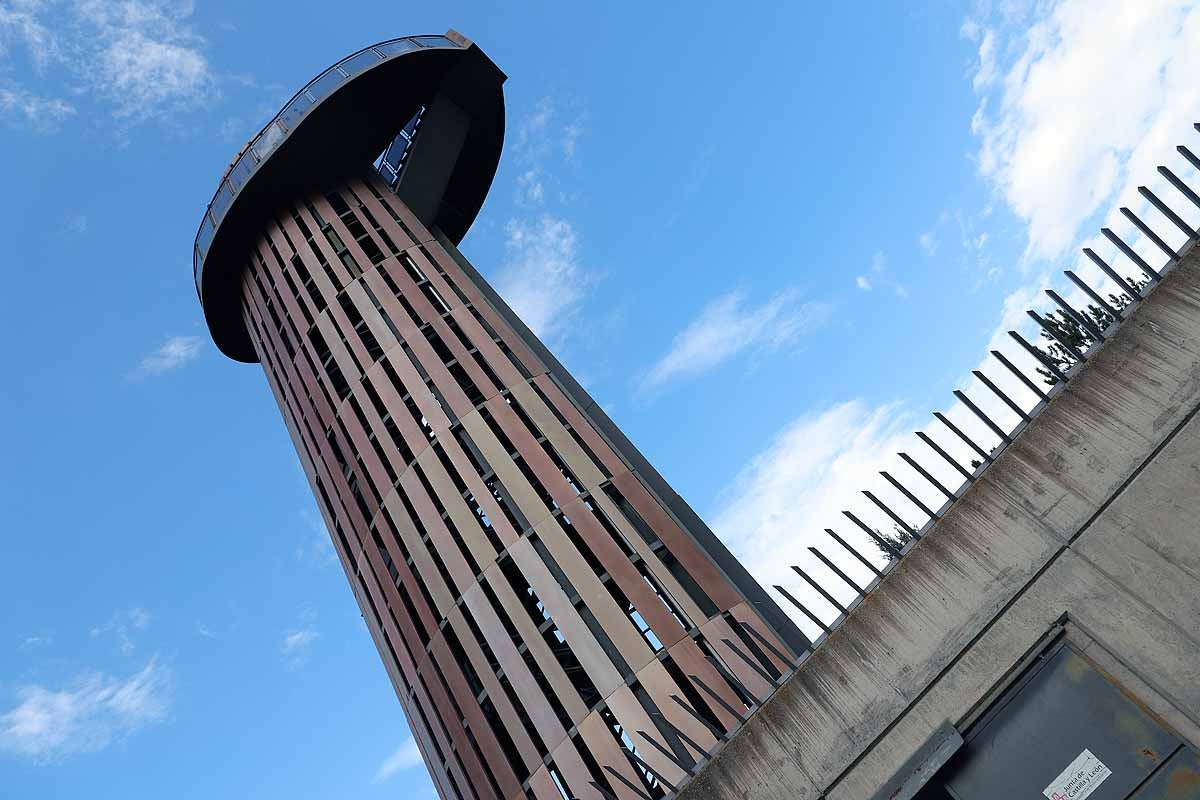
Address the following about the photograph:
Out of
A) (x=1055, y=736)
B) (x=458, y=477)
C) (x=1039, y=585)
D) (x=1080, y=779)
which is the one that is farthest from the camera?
(x=458, y=477)

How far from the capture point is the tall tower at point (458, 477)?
1695 cm

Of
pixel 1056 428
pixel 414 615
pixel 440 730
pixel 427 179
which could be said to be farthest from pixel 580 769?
pixel 427 179

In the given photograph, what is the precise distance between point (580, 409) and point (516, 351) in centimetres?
251

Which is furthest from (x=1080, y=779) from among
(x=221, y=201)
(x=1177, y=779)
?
(x=221, y=201)

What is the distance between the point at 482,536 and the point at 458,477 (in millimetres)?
2097

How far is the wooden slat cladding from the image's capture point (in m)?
16.9

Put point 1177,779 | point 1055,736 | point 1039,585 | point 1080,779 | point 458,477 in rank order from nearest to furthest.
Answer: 1. point 1177,779
2. point 1080,779
3. point 1055,736
4. point 1039,585
5. point 458,477

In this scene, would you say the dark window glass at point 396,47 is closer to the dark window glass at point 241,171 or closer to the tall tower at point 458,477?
the tall tower at point 458,477

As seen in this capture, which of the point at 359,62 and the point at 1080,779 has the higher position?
the point at 359,62

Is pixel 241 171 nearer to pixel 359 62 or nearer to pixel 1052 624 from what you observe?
pixel 359 62

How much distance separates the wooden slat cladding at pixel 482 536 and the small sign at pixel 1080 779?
5887 millimetres

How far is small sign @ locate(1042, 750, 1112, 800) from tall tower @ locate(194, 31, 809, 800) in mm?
3329

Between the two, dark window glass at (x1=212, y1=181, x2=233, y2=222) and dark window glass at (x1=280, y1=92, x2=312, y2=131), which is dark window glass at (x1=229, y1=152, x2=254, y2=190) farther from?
dark window glass at (x1=280, y1=92, x2=312, y2=131)

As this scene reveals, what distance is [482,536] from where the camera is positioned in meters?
20.2
